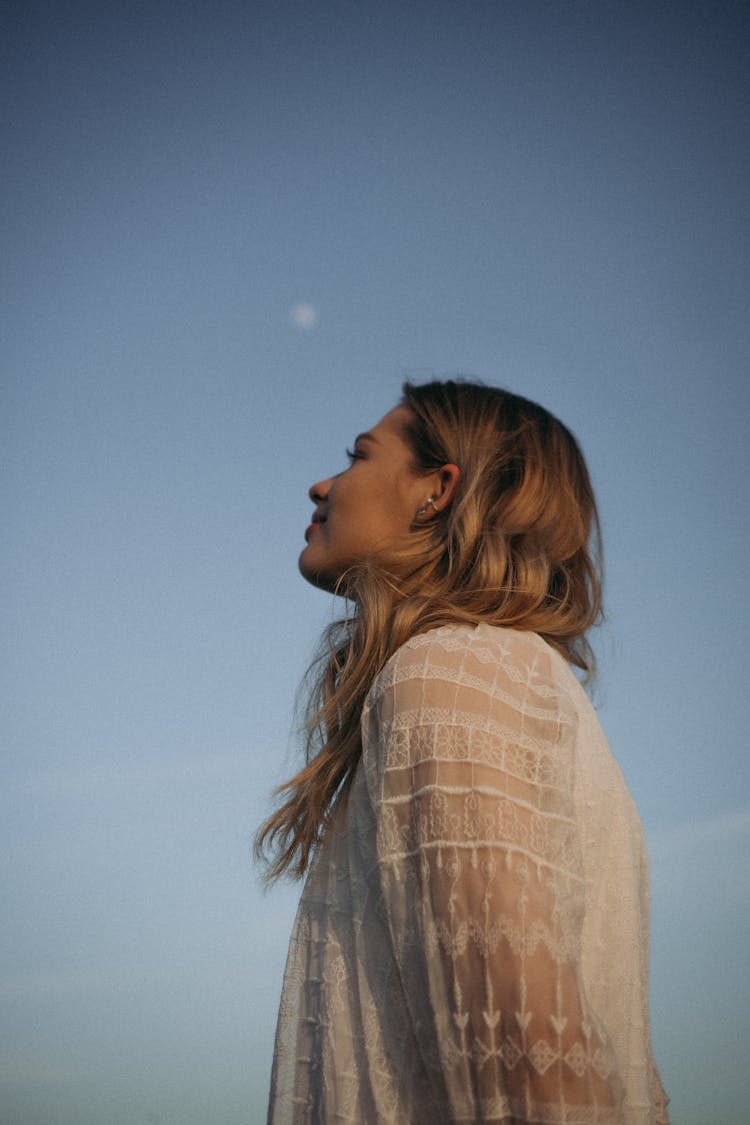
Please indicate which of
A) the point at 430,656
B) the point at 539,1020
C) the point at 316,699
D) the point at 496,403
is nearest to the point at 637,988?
the point at 539,1020

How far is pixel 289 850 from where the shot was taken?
7.04 feet

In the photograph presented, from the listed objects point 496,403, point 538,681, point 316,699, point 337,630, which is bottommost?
point 538,681

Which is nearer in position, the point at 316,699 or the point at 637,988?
the point at 637,988

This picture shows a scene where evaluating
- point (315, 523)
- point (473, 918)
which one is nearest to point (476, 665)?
point (473, 918)

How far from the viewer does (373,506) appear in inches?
99.3

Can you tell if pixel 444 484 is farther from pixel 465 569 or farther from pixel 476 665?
pixel 476 665

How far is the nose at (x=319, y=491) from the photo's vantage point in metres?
2.74

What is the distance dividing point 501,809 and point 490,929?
0.19 m

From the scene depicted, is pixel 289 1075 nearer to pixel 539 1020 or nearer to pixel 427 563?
pixel 539 1020

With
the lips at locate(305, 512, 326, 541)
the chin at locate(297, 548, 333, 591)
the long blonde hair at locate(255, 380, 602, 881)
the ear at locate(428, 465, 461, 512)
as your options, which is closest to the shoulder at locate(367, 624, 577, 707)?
the long blonde hair at locate(255, 380, 602, 881)

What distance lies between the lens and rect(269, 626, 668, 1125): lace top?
1371 mm

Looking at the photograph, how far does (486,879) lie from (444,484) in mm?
1242

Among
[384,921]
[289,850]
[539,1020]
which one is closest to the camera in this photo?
[539,1020]

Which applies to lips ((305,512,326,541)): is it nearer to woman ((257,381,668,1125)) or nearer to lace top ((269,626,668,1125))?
woman ((257,381,668,1125))
